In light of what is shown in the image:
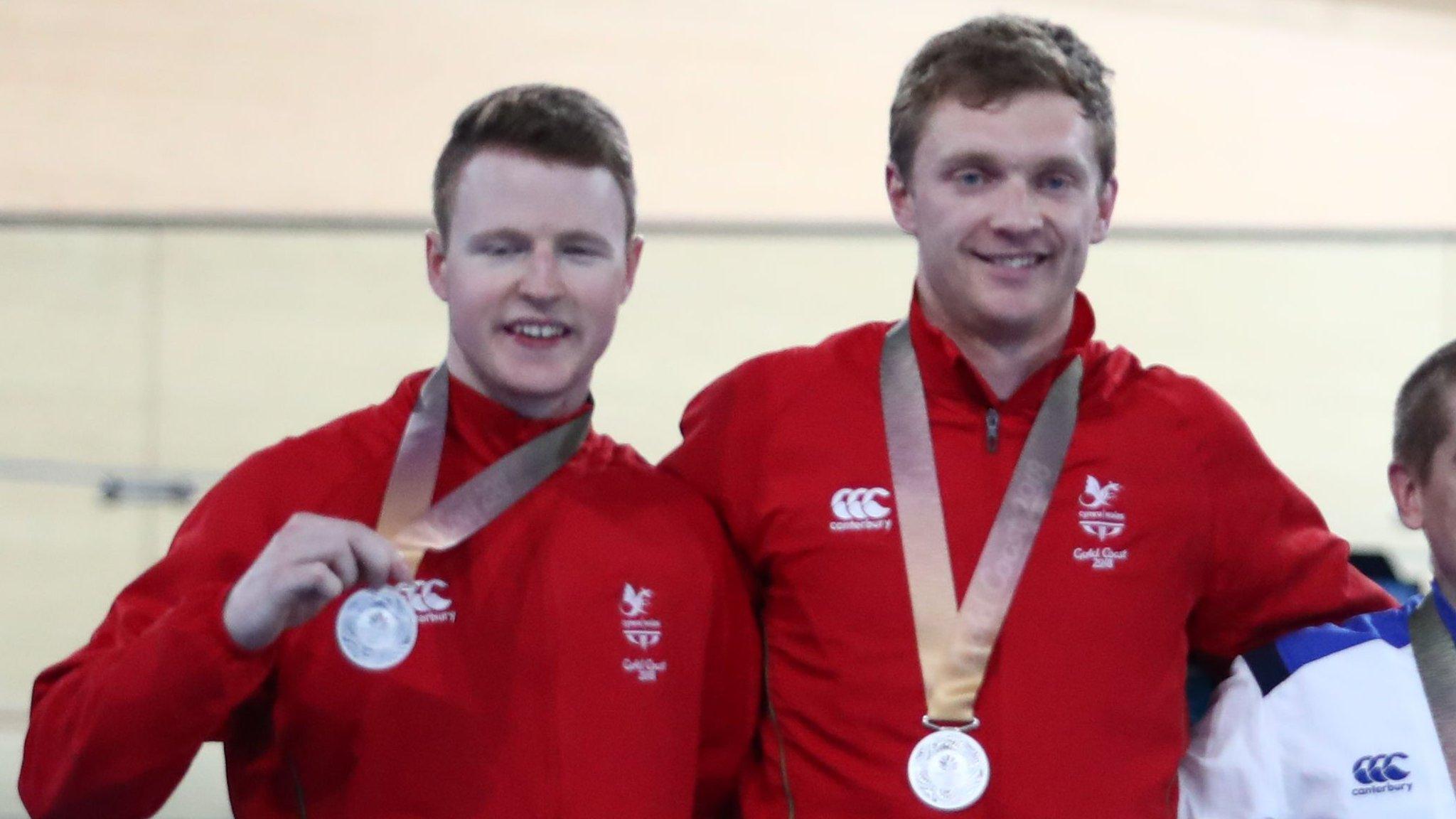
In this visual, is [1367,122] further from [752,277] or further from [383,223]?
[383,223]

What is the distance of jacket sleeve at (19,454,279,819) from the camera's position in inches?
66.9

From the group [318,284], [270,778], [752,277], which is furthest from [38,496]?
[270,778]

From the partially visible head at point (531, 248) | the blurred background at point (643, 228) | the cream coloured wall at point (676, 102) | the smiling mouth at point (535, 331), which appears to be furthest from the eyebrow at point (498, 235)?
the cream coloured wall at point (676, 102)

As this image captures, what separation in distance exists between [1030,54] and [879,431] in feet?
1.84

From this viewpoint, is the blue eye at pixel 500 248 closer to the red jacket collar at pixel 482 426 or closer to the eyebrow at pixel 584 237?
the eyebrow at pixel 584 237

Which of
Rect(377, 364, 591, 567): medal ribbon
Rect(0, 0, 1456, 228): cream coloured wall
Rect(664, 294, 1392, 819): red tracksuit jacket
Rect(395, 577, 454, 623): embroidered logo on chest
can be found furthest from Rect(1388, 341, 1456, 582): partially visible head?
Rect(0, 0, 1456, 228): cream coloured wall

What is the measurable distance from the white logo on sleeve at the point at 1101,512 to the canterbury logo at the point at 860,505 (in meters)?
0.27

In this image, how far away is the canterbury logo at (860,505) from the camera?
6.97 ft

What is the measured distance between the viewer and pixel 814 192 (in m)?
4.91

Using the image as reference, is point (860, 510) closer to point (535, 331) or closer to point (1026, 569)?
point (1026, 569)

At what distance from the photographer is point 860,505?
84.2 inches

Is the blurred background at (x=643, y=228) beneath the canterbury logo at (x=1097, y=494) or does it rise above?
above

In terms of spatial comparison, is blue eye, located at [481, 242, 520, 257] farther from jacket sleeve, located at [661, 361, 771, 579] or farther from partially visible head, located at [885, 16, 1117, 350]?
partially visible head, located at [885, 16, 1117, 350]

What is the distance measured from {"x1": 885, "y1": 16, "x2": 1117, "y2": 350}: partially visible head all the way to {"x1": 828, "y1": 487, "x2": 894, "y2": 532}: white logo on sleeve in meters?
0.27
